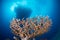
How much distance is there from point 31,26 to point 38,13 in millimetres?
238

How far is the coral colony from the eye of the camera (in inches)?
106

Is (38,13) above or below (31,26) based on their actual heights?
above

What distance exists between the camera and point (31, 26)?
271 cm

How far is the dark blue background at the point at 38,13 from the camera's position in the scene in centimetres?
271

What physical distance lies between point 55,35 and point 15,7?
0.79 meters

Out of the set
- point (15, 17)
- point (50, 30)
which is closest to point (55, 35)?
point (50, 30)

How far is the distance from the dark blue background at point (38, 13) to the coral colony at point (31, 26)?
7 cm

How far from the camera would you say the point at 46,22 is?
8.86ft

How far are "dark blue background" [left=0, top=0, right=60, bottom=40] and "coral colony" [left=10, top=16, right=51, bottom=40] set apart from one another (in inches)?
2.7

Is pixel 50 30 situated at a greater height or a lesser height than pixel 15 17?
lesser

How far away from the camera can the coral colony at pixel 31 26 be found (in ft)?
8.87

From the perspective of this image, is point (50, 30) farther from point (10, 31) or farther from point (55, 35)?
point (10, 31)

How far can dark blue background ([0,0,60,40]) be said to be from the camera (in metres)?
2.71

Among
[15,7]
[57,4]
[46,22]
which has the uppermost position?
[15,7]
